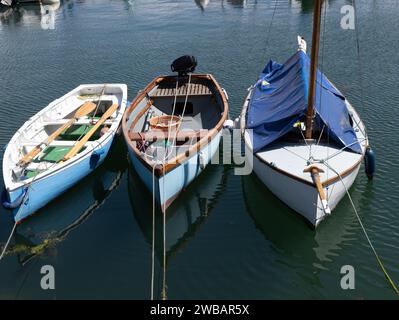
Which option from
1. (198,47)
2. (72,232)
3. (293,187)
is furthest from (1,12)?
(293,187)

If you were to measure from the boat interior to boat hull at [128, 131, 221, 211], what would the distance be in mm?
915

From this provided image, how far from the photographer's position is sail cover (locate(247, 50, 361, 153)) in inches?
696

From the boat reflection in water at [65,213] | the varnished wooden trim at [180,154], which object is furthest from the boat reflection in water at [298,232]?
the boat reflection in water at [65,213]

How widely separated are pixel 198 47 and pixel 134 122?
20.6 metres

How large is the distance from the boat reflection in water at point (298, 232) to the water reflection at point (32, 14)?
42.6 m

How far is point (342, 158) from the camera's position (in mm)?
16891

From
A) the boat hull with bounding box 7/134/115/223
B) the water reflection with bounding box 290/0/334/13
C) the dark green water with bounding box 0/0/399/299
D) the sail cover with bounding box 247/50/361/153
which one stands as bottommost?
the dark green water with bounding box 0/0/399/299

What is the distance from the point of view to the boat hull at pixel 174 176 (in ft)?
54.2

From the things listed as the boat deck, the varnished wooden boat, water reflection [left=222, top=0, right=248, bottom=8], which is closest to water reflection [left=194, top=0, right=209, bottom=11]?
water reflection [left=222, top=0, right=248, bottom=8]

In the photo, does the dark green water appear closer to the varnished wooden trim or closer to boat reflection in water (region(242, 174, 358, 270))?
boat reflection in water (region(242, 174, 358, 270))

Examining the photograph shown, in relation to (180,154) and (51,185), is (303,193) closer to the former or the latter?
(180,154)

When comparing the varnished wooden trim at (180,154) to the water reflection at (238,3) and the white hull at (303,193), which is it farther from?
the water reflection at (238,3)

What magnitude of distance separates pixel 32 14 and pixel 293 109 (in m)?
54.7
